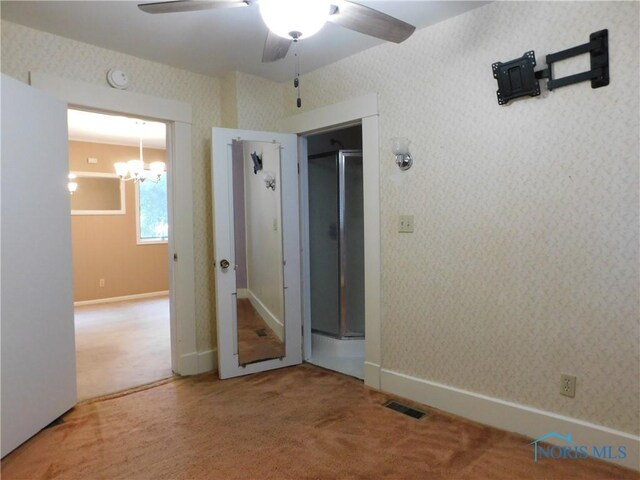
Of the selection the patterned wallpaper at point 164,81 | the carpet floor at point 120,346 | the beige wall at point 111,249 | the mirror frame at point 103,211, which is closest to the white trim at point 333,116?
the patterned wallpaper at point 164,81

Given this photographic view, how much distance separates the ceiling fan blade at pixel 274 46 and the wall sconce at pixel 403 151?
978 millimetres

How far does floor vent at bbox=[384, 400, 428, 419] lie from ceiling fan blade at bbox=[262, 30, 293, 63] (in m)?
2.18

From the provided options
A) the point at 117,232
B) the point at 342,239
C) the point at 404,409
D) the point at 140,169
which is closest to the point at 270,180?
the point at 342,239

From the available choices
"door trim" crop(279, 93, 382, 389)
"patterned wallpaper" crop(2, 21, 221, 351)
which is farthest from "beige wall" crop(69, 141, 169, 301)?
"door trim" crop(279, 93, 382, 389)

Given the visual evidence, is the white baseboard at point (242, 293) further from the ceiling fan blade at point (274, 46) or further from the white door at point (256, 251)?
the ceiling fan blade at point (274, 46)

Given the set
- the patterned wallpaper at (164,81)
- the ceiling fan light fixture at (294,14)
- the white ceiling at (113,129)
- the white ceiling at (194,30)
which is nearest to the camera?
the ceiling fan light fixture at (294,14)

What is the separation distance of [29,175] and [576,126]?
289 cm

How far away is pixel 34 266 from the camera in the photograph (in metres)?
2.15

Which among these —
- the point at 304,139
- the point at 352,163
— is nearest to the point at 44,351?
the point at 304,139

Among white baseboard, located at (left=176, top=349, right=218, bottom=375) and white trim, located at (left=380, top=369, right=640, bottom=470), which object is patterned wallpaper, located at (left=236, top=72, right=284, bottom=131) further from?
white trim, located at (left=380, top=369, right=640, bottom=470)

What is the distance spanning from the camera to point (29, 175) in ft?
6.95

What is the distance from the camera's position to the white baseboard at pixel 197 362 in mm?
3049

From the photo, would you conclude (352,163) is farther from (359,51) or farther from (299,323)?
(299,323)

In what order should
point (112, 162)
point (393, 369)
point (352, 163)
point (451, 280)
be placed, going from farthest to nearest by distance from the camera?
point (112, 162)
point (352, 163)
point (393, 369)
point (451, 280)
